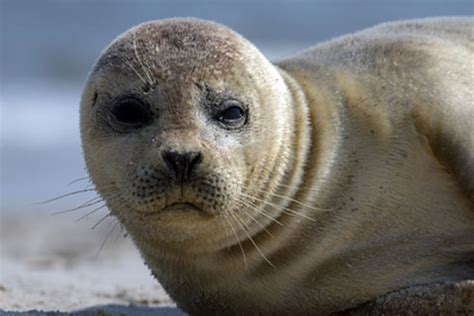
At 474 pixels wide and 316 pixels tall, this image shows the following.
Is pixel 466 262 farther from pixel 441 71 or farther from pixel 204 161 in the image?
pixel 204 161

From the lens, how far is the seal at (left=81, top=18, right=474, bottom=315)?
4.04m

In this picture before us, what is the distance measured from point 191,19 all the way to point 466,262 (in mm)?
1439

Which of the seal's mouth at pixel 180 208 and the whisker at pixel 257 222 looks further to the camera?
the whisker at pixel 257 222

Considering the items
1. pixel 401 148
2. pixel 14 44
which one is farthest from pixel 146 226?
pixel 14 44

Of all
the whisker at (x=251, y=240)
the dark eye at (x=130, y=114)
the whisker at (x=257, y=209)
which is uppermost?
the dark eye at (x=130, y=114)

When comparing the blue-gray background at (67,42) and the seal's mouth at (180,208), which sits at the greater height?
the blue-gray background at (67,42)

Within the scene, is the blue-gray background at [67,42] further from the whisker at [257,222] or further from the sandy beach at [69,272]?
the whisker at [257,222]

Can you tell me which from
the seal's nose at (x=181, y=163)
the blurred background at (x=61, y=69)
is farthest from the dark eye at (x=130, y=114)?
the blurred background at (x=61, y=69)

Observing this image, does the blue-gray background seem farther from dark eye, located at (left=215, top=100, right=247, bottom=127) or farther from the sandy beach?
dark eye, located at (left=215, top=100, right=247, bottom=127)

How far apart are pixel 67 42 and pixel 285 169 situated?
51.0 feet

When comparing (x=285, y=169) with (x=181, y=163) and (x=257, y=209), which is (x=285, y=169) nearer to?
(x=257, y=209)

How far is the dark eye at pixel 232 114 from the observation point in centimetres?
408

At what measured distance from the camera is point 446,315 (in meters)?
4.11

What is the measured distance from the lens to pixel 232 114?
4.12m
